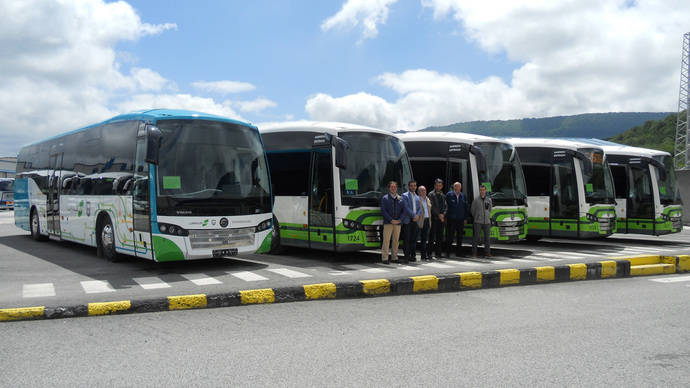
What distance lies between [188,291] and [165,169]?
8.92 feet

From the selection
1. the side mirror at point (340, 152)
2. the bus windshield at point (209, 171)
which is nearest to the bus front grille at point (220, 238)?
the bus windshield at point (209, 171)

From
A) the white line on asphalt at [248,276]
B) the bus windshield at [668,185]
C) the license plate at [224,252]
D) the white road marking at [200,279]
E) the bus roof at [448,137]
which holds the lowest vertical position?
the white line on asphalt at [248,276]

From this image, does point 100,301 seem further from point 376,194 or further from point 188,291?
point 376,194

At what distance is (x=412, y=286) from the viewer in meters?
8.85

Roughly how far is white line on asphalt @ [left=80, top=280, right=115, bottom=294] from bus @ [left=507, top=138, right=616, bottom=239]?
1246 centimetres

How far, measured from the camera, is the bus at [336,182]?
38.3ft

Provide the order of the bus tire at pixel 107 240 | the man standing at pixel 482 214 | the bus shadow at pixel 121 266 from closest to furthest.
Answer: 1. the bus shadow at pixel 121 266
2. the bus tire at pixel 107 240
3. the man standing at pixel 482 214

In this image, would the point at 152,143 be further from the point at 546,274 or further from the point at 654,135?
the point at 654,135

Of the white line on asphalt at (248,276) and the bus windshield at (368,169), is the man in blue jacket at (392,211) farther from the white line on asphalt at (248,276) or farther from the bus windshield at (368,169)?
the white line on asphalt at (248,276)

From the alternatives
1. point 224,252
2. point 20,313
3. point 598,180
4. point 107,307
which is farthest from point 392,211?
point 598,180

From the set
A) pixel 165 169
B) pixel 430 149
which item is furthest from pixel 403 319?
pixel 430 149

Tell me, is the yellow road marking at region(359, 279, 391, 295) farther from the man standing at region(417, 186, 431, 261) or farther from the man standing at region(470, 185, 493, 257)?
the man standing at region(470, 185, 493, 257)

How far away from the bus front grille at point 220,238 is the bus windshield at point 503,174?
666 centimetres

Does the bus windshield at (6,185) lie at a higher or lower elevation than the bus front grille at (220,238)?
higher
